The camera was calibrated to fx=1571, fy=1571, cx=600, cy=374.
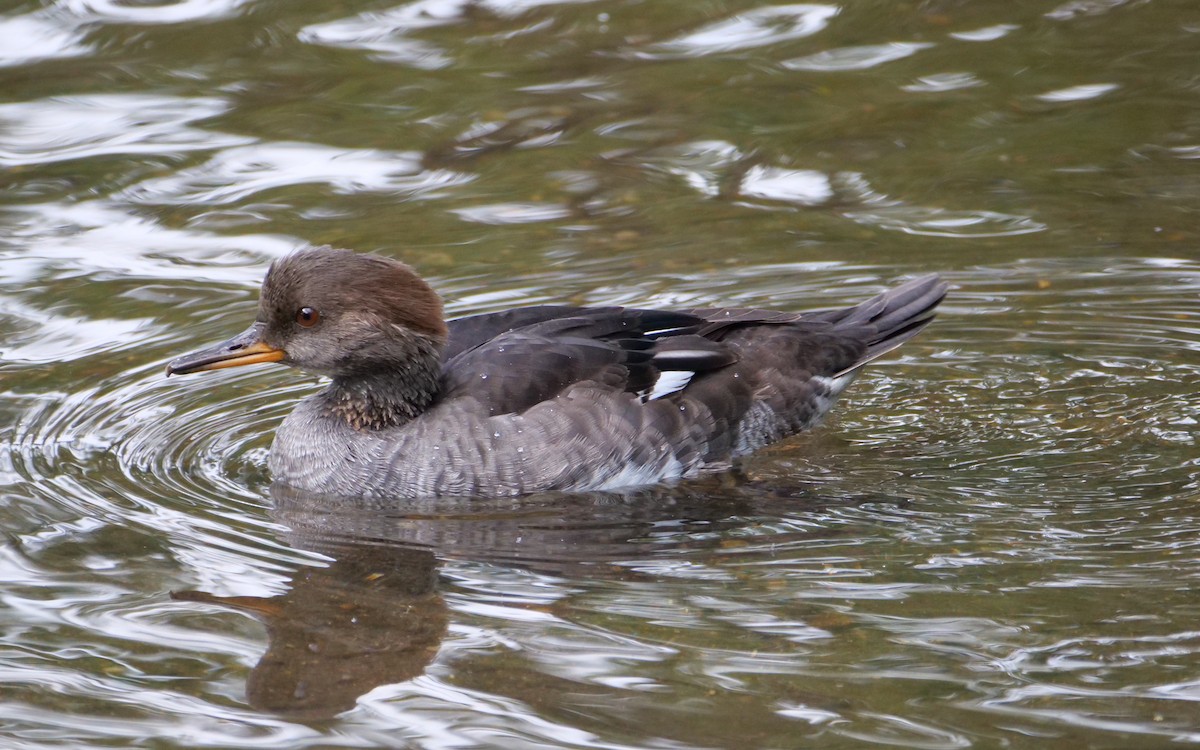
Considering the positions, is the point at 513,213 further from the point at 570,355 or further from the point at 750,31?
→ the point at 750,31

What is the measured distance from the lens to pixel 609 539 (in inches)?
266

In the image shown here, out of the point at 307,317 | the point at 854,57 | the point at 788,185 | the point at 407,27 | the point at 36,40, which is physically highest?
the point at 36,40

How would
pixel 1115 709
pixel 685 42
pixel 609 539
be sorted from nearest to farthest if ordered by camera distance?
pixel 1115 709
pixel 609 539
pixel 685 42

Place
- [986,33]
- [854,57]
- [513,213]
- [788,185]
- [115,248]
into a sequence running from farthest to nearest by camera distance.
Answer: [986,33]
[854,57]
[788,185]
[513,213]
[115,248]

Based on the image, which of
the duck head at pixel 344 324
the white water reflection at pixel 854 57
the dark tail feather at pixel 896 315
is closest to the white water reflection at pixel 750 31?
the white water reflection at pixel 854 57

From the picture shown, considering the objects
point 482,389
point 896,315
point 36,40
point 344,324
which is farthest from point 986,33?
point 36,40

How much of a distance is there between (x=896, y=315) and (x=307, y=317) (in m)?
2.96

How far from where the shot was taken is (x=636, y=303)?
29.8 ft

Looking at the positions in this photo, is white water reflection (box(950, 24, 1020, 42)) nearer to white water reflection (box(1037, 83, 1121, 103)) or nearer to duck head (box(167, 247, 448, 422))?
white water reflection (box(1037, 83, 1121, 103))

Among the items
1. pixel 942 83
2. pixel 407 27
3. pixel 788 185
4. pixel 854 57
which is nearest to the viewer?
pixel 788 185

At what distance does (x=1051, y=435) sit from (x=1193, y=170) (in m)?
3.64

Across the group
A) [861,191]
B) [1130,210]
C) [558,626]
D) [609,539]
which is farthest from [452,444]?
[1130,210]

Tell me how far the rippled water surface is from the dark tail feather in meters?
0.30

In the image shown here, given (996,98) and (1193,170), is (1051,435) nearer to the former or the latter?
(1193,170)
